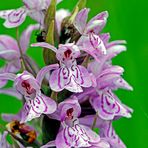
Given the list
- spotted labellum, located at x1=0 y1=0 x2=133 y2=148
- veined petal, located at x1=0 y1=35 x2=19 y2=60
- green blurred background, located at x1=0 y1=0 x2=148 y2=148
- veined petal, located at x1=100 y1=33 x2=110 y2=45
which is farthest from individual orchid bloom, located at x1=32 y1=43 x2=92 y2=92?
green blurred background, located at x1=0 y1=0 x2=148 y2=148

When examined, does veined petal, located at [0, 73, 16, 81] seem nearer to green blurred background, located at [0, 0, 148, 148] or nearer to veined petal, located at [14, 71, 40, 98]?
veined petal, located at [14, 71, 40, 98]

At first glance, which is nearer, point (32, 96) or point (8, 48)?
point (32, 96)

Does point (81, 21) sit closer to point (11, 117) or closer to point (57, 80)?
point (57, 80)

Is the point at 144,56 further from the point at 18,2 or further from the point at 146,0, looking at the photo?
the point at 18,2

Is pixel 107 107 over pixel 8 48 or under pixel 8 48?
under

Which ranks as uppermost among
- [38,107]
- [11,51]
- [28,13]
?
[28,13]

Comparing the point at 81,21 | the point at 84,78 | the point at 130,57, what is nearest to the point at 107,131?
the point at 84,78
